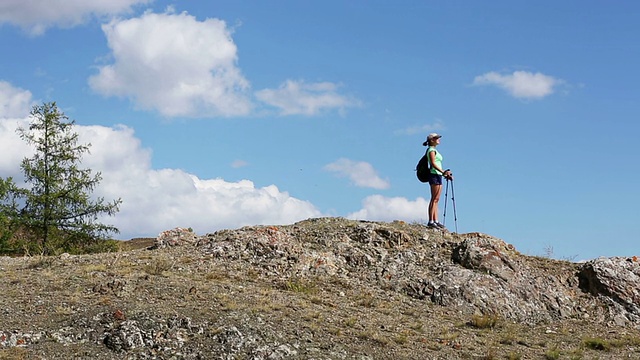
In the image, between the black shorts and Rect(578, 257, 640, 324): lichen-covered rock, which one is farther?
the black shorts

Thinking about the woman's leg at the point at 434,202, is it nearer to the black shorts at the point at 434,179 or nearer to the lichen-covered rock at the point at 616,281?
the black shorts at the point at 434,179

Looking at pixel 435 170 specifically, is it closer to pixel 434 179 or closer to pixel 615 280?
pixel 434 179

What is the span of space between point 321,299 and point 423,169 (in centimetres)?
632

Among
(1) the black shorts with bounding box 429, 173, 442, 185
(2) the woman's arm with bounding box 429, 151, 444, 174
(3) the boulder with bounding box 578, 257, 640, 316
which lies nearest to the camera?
(3) the boulder with bounding box 578, 257, 640, 316

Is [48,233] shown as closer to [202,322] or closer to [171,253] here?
[171,253]

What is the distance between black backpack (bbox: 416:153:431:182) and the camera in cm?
1936

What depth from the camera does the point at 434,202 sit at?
19.7 metres

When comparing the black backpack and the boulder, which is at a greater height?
the black backpack

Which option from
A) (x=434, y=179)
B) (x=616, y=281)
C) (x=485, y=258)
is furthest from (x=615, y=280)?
(x=434, y=179)

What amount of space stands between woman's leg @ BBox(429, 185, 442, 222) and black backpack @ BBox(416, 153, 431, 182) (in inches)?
14.7

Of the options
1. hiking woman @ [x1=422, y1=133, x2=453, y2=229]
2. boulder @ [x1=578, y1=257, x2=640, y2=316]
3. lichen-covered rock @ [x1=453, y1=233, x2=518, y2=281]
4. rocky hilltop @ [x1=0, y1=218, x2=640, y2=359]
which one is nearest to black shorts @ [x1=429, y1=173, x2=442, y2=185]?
hiking woman @ [x1=422, y1=133, x2=453, y2=229]

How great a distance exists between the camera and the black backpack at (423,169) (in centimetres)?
1936

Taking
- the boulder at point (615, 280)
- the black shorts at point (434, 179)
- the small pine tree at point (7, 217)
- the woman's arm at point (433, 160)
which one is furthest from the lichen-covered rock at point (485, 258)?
the small pine tree at point (7, 217)

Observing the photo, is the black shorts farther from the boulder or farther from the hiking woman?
the boulder
